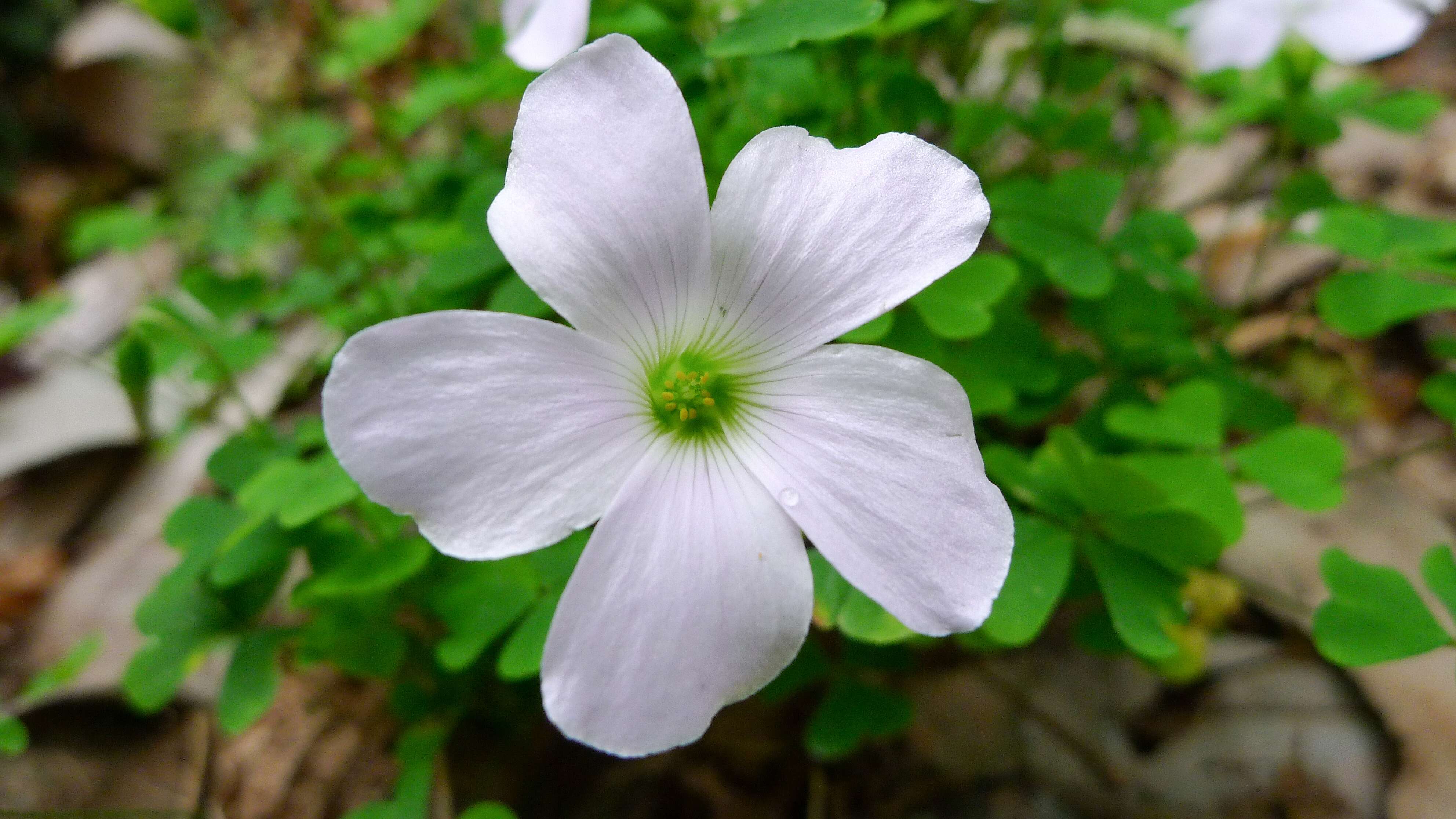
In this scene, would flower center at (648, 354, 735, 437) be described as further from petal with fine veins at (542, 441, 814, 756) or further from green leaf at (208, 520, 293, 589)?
green leaf at (208, 520, 293, 589)

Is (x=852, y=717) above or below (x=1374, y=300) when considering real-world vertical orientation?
below

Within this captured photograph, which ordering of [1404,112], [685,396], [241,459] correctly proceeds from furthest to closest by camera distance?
[1404,112]
[241,459]
[685,396]

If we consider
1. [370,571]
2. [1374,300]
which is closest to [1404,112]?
[1374,300]

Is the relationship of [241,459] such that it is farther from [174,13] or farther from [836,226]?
[836,226]

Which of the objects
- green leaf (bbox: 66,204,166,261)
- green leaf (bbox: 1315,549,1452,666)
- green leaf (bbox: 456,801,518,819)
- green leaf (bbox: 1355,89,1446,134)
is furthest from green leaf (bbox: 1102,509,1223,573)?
green leaf (bbox: 66,204,166,261)

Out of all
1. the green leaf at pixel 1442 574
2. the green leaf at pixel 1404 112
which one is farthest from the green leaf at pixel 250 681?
the green leaf at pixel 1404 112

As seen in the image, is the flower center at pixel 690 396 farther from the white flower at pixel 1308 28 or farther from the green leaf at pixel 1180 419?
the white flower at pixel 1308 28
